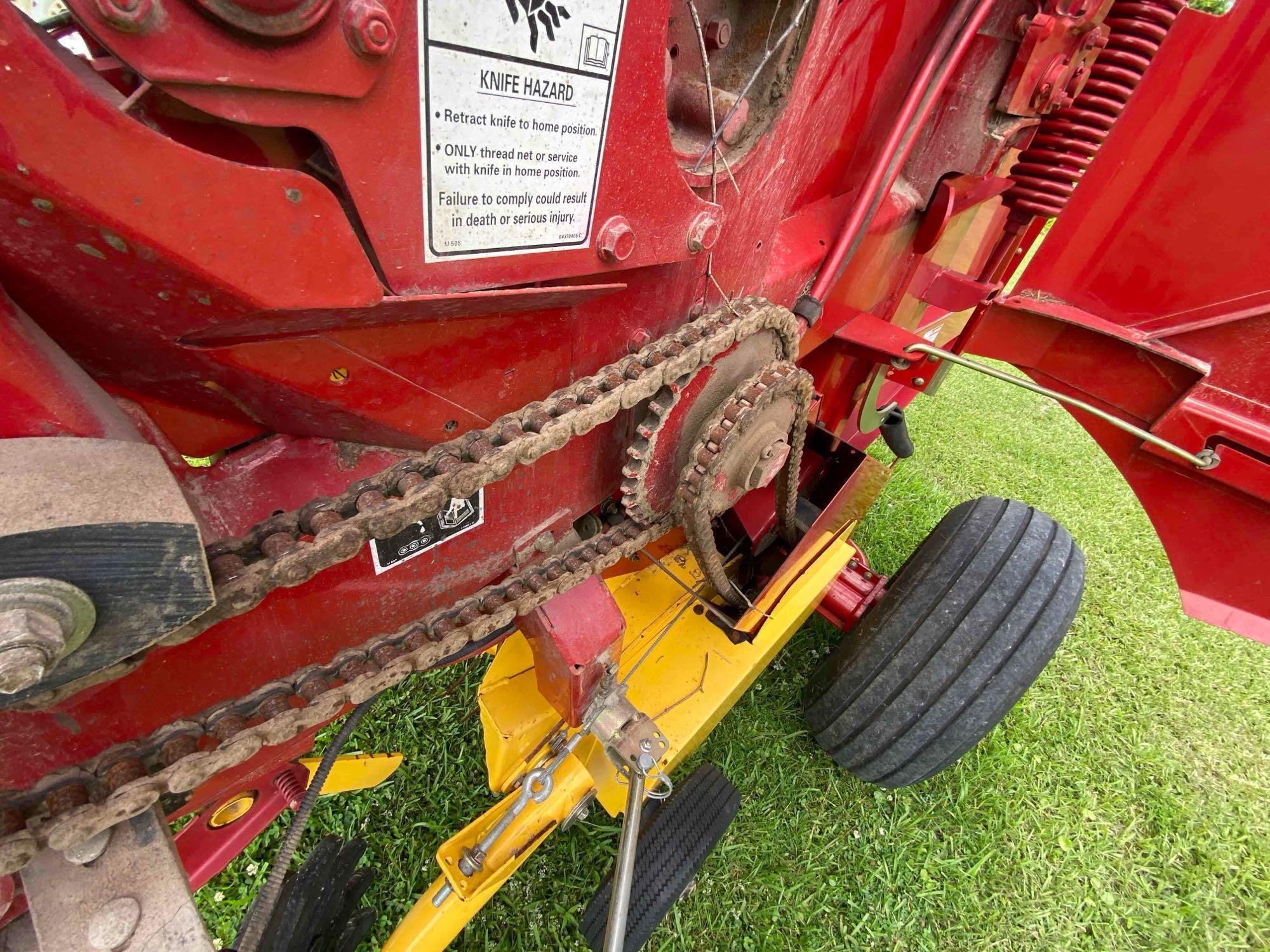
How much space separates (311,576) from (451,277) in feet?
1.50

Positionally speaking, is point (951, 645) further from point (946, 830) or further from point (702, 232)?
point (702, 232)

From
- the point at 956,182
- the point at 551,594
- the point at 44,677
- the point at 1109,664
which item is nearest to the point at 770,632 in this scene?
the point at 551,594

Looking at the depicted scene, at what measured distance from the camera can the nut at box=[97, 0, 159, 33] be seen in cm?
49

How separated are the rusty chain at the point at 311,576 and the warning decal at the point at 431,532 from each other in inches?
5.3

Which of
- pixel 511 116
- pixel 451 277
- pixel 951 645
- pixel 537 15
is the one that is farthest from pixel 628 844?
pixel 537 15

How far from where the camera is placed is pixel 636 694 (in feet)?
6.88

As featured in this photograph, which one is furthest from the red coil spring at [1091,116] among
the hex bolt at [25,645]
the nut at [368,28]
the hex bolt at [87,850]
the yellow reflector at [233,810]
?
the yellow reflector at [233,810]

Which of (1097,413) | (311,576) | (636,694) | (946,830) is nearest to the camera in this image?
(311,576)

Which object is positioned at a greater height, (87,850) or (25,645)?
(25,645)

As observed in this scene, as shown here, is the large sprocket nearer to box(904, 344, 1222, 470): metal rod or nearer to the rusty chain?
the rusty chain

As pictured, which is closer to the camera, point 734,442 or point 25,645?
point 25,645

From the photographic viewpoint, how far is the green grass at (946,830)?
7.53ft

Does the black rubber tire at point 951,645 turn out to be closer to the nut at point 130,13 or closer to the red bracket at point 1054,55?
the red bracket at point 1054,55

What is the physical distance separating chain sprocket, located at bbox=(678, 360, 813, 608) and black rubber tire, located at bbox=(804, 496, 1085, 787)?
40.4 inches
